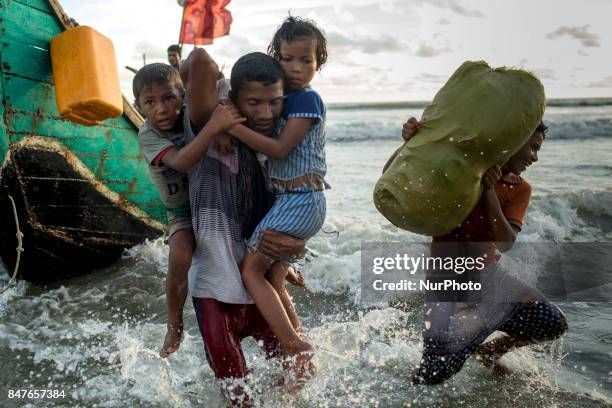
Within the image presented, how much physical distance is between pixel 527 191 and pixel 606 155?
12610 mm

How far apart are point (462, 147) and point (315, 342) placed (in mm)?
1532

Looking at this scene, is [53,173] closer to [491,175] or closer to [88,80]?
[88,80]

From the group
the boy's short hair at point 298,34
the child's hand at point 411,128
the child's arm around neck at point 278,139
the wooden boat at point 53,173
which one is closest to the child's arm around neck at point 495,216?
the child's hand at point 411,128

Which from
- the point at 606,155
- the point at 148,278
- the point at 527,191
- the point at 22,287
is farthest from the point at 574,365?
the point at 606,155

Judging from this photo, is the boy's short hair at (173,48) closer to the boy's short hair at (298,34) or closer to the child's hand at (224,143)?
the boy's short hair at (298,34)

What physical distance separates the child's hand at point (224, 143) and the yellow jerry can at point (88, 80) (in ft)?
6.64

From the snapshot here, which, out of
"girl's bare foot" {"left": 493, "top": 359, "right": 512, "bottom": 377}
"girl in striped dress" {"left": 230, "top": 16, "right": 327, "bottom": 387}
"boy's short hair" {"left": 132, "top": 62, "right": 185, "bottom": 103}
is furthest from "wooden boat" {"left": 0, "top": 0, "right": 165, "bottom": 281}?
"girl's bare foot" {"left": 493, "top": 359, "right": 512, "bottom": 377}

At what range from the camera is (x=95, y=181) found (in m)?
6.02

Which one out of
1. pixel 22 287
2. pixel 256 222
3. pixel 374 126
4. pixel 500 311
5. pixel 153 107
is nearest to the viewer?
pixel 153 107

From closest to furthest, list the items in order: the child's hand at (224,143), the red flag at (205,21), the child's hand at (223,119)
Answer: the child's hand at (223,119)
the child's hand at (224,143)
the red flag at (205,21)

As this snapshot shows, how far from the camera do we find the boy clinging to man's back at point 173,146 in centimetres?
254

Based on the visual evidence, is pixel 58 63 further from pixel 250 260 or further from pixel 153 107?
pixel 250 260

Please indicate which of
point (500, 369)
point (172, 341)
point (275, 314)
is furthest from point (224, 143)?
point (500, 369)

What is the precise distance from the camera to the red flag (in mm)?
9328
